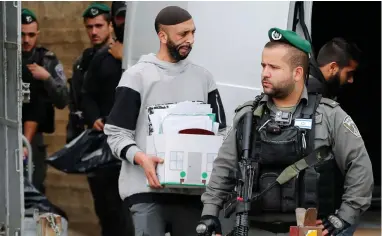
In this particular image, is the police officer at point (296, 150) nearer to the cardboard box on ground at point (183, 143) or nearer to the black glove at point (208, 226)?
the black glove at point (208, 226)

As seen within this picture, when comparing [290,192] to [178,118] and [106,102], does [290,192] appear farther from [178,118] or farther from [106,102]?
[106,102]

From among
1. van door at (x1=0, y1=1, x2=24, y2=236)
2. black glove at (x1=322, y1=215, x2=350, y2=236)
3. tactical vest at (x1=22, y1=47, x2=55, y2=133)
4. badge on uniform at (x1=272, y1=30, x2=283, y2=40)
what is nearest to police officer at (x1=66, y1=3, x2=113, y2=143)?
tactical vest at (x1=22, y1=47, x2=55, y2=133)

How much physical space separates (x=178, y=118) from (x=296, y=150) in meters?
1.02

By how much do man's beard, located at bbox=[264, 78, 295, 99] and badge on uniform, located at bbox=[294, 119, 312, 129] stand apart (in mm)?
141

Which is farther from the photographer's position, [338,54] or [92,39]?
[92,39]

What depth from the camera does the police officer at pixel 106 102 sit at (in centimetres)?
881

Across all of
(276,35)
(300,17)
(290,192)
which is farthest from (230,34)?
(290,192)

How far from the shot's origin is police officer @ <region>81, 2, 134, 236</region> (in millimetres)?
8812

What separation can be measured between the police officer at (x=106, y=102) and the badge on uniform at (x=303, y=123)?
3.45 meters

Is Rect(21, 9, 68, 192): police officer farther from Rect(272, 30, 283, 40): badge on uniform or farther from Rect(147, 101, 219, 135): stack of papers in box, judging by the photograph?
Rect(272, 30, 283, 40): badge on uniform

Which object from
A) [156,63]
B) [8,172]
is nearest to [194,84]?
[156,63]

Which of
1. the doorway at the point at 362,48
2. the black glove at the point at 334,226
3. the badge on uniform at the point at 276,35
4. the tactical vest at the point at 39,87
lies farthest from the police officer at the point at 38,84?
the black glove at the point at 334,226

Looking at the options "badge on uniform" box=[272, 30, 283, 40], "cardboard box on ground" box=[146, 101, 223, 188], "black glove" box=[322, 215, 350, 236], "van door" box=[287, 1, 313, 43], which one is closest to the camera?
"black glove" box=[322, 215, 350, 236]

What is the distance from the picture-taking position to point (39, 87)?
32.2 ft
